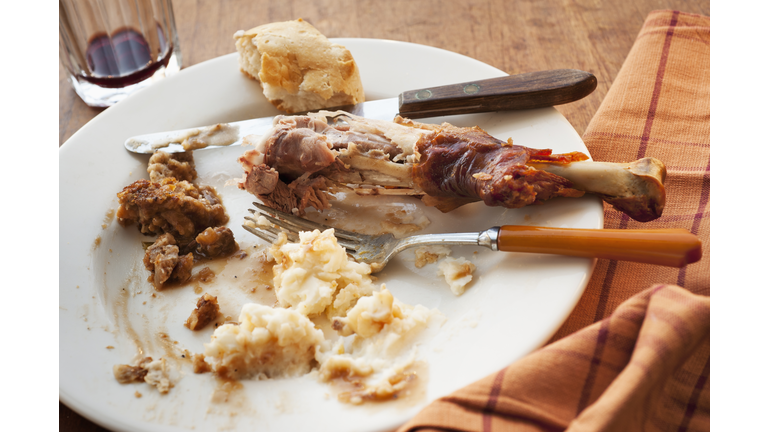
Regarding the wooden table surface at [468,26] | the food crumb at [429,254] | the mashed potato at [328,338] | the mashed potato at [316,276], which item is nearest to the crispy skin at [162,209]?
the mashed potato at [316,276]

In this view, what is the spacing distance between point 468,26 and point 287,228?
8.09ft

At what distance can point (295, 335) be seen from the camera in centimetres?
189

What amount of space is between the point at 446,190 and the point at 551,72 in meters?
0.94

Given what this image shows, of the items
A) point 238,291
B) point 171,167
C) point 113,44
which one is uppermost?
point 113,44

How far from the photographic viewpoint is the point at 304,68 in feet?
10.0

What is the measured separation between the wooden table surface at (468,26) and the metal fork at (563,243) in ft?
6.04

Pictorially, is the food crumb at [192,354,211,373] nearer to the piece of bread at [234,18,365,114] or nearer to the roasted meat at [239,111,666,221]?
the roasted meat at [239,111,666,221]

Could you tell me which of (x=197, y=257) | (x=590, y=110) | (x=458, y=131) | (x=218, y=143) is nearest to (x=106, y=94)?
(x=218, y=143)

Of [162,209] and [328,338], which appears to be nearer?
[328,338]

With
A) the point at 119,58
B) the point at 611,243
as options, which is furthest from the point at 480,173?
the point at 119,58

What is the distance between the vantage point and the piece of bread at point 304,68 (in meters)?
3.00

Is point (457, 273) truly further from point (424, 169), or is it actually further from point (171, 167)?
point (171, 167)

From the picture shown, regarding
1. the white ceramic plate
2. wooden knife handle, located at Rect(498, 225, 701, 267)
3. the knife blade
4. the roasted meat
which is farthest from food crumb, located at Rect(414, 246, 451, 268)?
the knife blade

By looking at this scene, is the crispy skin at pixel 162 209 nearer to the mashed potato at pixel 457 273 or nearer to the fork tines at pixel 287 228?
the fork tines at pixel 287 228
